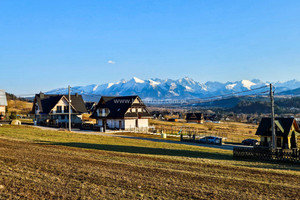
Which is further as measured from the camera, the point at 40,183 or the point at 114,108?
the point at 114,108

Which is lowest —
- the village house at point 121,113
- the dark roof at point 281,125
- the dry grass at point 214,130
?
the dry grass at point 214,130

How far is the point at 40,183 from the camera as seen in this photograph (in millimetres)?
15688

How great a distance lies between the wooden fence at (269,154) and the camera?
30.6m

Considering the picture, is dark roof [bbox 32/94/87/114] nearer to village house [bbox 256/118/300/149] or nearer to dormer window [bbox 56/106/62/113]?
dormer window [bbox 56/106/62/113]

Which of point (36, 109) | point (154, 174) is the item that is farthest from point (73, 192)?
point (36, 109)

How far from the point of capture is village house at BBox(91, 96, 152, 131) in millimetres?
76250

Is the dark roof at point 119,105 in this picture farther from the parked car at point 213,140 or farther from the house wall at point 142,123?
the parked car at point 213,140

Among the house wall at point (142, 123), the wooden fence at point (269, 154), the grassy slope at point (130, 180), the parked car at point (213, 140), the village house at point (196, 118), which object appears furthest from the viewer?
the village house at point (196, 118)

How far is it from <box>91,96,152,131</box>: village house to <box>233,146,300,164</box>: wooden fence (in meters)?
44.5

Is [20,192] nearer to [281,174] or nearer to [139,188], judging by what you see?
[139,188]

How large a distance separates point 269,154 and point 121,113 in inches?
1898

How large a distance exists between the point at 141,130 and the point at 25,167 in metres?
57.1

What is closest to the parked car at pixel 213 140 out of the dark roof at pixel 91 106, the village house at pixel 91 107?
the village house at pixel 91 107

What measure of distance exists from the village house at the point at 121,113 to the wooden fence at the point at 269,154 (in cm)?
4447
